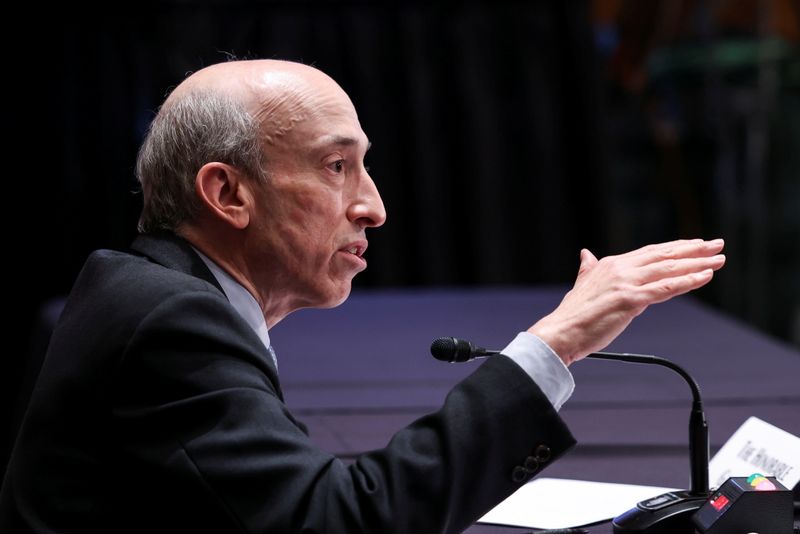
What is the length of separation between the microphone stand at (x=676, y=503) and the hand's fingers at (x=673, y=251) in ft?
0.38

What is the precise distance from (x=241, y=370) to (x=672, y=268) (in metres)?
0.46

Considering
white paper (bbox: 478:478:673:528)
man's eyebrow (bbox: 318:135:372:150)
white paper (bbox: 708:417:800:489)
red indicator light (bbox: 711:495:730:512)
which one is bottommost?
white paper (bbox: 478:478:673:528)

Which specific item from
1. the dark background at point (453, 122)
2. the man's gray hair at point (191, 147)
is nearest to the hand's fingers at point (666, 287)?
the man's gray hair at point (191, 147)

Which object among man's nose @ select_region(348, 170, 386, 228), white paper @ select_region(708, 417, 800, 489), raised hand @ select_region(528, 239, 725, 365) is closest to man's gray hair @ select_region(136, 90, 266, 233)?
man's nose @ select_region(348, 170, 386, 228)

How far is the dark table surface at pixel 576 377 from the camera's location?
6.12 ft

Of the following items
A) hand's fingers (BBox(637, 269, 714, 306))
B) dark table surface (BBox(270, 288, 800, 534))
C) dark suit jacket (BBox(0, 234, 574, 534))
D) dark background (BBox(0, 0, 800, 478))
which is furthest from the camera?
dark background (BBox(0, 0, 800, 478))

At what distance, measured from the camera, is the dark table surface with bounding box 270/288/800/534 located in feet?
6.12

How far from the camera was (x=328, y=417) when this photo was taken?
2.16 metres

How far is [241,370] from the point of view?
114 centimetres

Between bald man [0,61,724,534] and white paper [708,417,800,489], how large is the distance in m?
0.30

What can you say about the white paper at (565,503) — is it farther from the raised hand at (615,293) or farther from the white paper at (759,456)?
the raised hand at (615,293)

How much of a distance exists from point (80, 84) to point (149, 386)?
3.86 meters

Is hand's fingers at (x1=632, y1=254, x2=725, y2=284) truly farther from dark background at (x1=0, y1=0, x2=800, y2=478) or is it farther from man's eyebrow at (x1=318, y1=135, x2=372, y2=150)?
dark background at (x1=0, y1=0, x2=800, y2=478)

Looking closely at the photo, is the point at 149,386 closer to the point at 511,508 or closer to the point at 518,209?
the point at 511,508
